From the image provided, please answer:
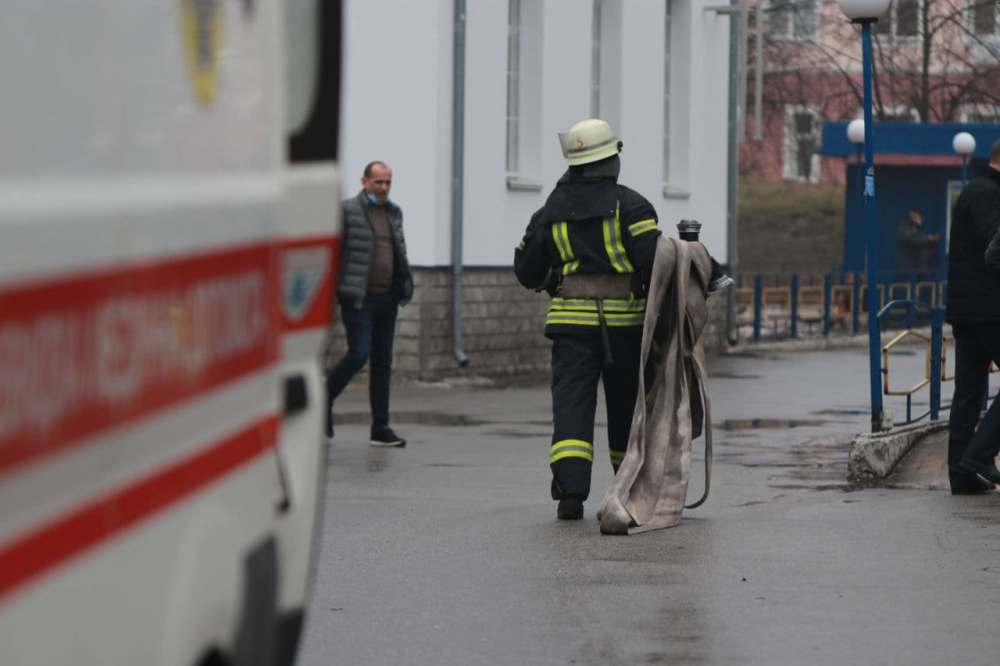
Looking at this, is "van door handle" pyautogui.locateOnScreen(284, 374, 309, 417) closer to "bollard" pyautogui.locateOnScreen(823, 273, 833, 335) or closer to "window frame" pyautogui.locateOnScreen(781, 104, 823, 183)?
"bollard" pyautogui.locateOnScreen(823, 273, 833, 335)

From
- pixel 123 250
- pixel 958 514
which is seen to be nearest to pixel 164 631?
pixel 123 250

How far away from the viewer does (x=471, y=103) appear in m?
22.5

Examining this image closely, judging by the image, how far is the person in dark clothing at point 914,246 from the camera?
36.0 metres

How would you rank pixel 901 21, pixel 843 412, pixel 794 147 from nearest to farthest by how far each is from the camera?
1. pixel 843 412
2. pixel 901 21
3. pixel 794 147

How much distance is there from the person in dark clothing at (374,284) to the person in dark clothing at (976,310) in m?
3.99

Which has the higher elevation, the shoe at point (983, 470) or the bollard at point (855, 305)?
the shoe at point (983, 470)

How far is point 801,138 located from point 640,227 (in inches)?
1814

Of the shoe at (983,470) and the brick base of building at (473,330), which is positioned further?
the brick base of building at (473,330)

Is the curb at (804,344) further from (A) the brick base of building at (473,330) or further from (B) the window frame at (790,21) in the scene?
(B) the window frame at (790,21)

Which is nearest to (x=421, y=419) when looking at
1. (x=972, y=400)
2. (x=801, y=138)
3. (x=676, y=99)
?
(x=972, y=400)

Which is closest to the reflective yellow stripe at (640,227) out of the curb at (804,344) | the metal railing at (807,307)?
the curb at (804,344)

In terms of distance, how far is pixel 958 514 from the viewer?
Result: 10.8 metres

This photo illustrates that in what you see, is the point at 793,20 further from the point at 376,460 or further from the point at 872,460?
the point at 872,460

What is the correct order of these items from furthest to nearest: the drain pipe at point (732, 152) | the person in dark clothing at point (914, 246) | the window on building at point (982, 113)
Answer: the window on building at point (982, 113) → the person in dark clothing at point (914, 246) → the drain pipe at point (732, 152)
